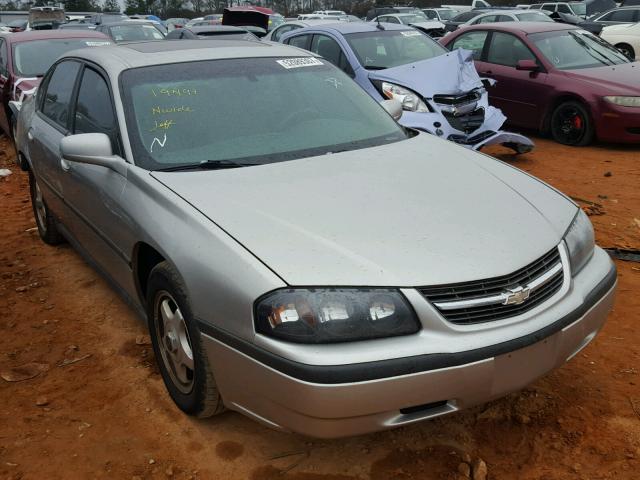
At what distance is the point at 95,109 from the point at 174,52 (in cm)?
56

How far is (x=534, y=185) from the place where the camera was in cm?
325

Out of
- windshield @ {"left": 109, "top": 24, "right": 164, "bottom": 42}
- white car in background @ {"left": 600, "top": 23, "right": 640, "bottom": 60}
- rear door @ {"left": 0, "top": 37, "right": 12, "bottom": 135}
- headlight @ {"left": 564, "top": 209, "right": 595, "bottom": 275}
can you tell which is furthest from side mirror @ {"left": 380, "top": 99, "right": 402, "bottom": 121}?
white car in background @ {"left": 600, "top": 23, "right": 640, "bottom": 60}

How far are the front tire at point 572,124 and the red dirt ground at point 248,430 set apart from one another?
482 cm

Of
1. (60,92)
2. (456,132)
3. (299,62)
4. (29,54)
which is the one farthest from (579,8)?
(60,92)

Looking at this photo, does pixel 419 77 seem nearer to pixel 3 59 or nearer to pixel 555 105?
pixel 555 105

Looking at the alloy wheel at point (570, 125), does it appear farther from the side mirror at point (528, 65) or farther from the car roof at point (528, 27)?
the car roof at point (528, 27)

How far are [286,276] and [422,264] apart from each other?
0.49 metres

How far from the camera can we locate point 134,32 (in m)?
14.2

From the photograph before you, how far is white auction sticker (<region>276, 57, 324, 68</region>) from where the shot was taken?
390 centimetres

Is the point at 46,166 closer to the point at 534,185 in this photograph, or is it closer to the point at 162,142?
the point at 162,142

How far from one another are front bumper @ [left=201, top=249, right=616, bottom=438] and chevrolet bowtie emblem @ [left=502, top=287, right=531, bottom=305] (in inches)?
5.1

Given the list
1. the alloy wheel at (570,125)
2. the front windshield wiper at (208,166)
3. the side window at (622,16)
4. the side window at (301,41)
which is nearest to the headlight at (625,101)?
the alloy wheel at (570,125)

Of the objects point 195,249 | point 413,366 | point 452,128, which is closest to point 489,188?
point 413,366

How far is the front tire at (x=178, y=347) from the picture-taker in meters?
2.65
